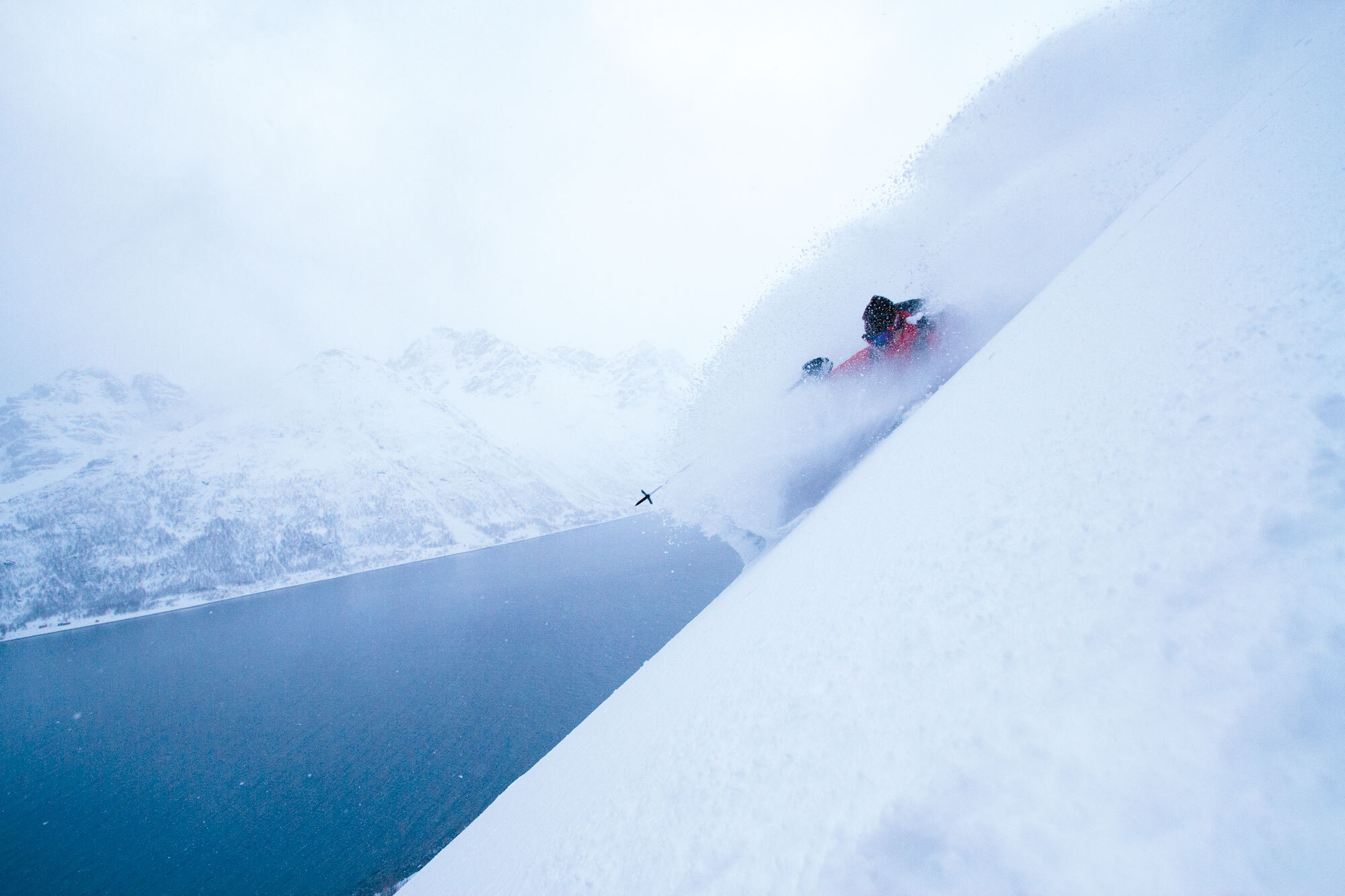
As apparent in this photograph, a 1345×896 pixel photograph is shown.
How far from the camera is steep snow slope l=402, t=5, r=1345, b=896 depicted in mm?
1298

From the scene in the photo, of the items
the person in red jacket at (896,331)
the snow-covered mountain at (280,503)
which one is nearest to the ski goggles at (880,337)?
the person in red jacket at (896,331)

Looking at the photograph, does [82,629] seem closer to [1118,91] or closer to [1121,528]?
[1121,528]

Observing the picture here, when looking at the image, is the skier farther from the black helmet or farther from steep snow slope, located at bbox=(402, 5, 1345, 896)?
steep snow slope, located at bbox=(402, 5, 1345, 896)

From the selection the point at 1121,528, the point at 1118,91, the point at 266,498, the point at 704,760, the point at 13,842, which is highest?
the point at 266,498

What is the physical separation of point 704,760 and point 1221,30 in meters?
17.6

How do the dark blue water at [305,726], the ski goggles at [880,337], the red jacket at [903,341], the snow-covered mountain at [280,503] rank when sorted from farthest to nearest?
1. the snow-covered mountain at [280,503]
2. the dark blue water at [305,726]
3. the ski goggles at [880,337]
4. the red jacket at [903,341]

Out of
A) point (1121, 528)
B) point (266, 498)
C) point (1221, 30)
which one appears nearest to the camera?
point (1121, 528)

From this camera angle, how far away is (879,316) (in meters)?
11.6

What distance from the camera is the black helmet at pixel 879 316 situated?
11.5 metres

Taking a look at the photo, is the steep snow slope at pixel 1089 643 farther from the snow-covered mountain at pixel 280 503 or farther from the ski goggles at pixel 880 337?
the snow-covered mountain at pixel 280 503

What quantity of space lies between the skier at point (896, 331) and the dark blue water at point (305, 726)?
78.3 ft

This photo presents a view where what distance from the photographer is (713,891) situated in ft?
7.27

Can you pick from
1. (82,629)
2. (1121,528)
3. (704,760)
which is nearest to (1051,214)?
(1121,528)

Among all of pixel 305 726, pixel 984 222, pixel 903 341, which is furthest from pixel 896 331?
pixel 305 726
